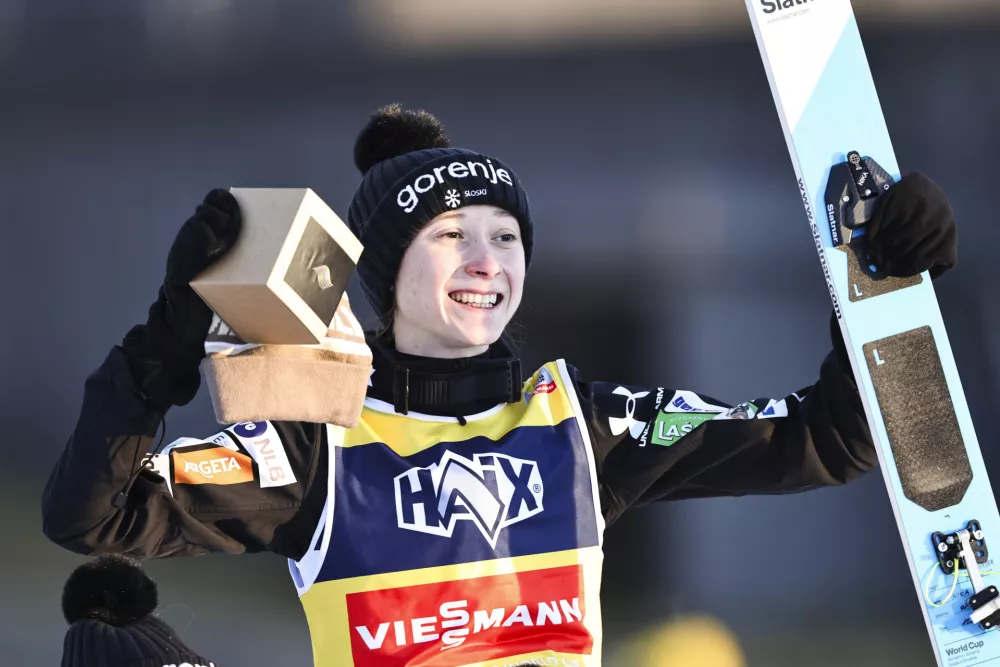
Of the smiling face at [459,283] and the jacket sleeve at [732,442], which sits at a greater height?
the smiling face at [459,283]

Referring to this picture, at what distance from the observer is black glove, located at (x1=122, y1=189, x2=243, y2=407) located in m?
1.48

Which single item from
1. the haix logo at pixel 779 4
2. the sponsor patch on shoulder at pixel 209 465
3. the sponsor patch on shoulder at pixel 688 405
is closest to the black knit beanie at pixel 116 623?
the sponsor patch on shoulder at pixel 209 465

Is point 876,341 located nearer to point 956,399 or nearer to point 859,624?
point 956,399

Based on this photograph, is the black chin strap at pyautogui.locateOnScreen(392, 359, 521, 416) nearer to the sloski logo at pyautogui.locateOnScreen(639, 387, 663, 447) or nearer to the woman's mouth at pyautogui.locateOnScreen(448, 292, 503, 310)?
the woman's mouth at pyautogui.locateOnScreen(448, 292, 503, 310)

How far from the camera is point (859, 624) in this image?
3576 mm

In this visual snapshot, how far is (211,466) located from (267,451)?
83 millimetres

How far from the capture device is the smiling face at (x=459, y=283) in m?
1.89

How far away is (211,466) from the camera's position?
1703 millimetres

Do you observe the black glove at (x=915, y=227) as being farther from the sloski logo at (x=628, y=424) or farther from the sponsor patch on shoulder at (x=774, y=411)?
the sloski logo at (x=628, y=424)

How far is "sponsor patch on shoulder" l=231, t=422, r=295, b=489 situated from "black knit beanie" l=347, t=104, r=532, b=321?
352mm

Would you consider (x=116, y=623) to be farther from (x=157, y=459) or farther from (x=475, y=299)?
(x=475, y=299)

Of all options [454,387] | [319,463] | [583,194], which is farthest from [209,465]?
[583,194]

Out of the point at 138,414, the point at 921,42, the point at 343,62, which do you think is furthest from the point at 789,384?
the point at 138,414

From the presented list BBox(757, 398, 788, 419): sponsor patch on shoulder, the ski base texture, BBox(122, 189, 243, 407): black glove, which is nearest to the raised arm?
BBox(122, 189, 243, 407): black glove
